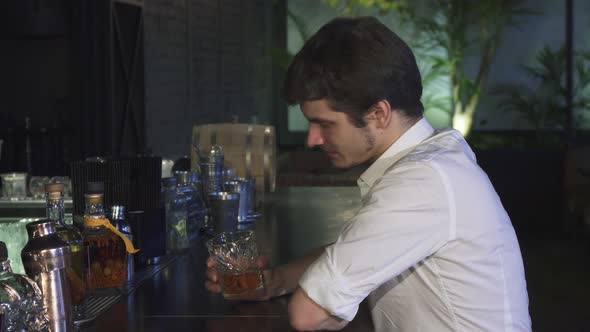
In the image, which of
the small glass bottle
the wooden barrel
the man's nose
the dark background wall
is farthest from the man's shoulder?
the dark background wall

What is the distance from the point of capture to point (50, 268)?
54.8 inches

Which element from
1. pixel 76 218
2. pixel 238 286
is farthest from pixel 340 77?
pixel 76 218

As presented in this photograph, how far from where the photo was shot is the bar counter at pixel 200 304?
1.65 meters

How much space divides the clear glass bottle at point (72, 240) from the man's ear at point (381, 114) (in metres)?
0.64

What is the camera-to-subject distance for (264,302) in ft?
6.06

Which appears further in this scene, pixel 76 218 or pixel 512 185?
pixel 512 185

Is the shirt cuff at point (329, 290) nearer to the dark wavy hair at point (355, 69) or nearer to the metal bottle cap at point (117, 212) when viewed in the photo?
the dark wavy hair at point (355, 69)

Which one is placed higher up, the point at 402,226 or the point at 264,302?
the point at 402,226

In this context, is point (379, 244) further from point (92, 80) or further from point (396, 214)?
point (92, 80)

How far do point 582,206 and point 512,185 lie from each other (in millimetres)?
515

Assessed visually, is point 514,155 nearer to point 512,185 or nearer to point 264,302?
point 512,185

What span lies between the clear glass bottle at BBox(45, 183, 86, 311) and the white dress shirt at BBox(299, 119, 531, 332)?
477mm

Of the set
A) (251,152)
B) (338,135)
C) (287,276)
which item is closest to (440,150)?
(338,135)

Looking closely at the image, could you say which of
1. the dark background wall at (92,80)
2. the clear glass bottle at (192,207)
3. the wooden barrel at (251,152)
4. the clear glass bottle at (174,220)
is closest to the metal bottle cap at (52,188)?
the clear glass bottle at (174,220)
